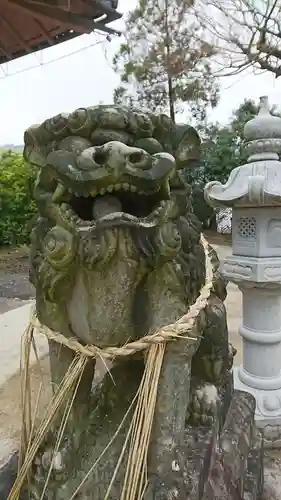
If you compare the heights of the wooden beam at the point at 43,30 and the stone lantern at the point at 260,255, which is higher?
the wooden beam at the point at 43,30

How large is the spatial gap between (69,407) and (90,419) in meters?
0.07

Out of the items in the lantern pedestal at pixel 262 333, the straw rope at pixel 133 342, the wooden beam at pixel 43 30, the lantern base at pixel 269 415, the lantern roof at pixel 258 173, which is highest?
the wooden beam at pixel 43 30

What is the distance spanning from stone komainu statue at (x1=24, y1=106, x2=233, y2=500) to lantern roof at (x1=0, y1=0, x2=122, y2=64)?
3.48m

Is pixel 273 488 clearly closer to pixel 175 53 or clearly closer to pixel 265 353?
pixel 265 353

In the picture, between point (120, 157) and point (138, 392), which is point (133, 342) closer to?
point (138, 392)

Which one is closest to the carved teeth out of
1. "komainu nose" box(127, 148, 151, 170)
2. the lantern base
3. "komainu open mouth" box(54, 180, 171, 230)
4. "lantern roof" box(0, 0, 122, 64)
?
"komainu open mouth" box(54, 180, 171, 230)

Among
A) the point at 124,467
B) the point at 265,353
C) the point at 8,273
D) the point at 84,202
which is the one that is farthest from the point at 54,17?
the point at 124,467

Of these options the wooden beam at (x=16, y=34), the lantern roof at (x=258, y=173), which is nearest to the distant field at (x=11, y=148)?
the wooden beam at (x=16, y=34)

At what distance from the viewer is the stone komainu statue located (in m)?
0.62

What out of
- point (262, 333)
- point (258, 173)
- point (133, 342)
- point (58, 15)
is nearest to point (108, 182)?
point (133, 342)

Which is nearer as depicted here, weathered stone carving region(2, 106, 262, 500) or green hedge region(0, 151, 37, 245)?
weathered stone carving region(2, 106, 262, 500)

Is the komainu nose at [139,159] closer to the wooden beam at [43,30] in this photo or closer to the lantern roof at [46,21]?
the lantern roof at [46,21]

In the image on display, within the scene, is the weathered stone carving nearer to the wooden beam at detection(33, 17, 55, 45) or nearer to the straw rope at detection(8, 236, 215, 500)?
the straw rope at detection(8, 236, 215, 500)

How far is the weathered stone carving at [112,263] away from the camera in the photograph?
2.05 ft
